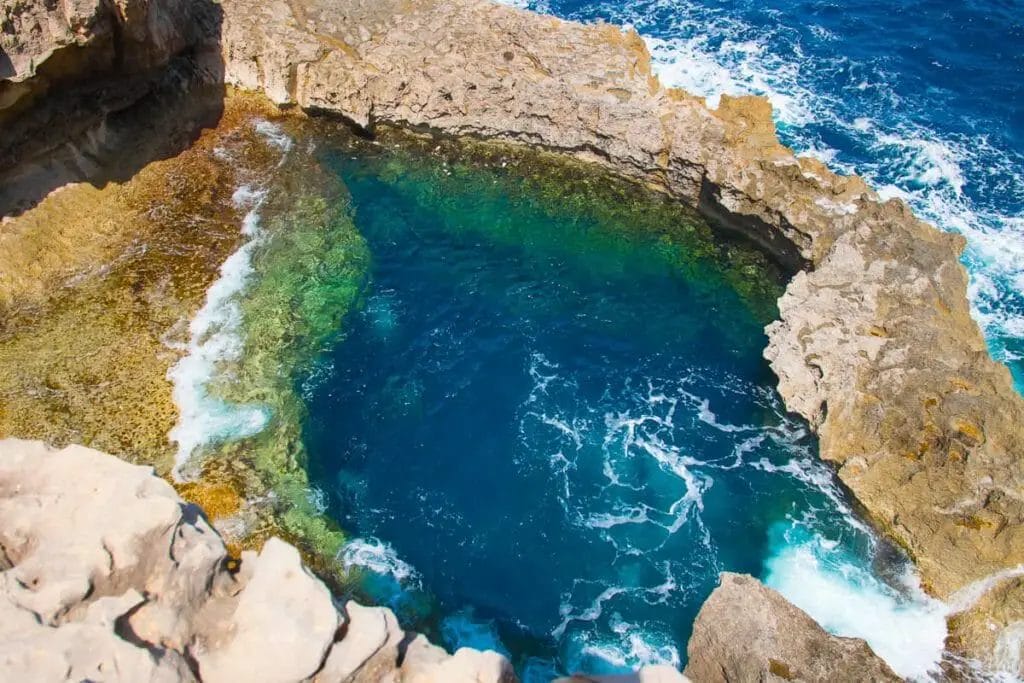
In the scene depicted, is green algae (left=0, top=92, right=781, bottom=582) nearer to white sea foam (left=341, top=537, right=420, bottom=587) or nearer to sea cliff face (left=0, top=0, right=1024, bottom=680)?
white sea foam (left=341, top=537, right=420, bottom=587)

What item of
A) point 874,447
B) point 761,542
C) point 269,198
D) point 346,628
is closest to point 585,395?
point 761,542

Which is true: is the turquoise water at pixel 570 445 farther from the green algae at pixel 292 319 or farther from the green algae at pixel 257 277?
the green algae at pixel 292 319

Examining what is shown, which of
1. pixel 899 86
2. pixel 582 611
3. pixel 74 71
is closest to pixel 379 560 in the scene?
pixel 582 611

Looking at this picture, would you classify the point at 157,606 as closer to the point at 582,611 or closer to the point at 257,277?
the point at 582,611

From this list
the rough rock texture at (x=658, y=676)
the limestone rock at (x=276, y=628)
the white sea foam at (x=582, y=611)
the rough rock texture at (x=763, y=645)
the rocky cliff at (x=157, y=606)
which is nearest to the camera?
the rocky cliff at (x=157, y=606)

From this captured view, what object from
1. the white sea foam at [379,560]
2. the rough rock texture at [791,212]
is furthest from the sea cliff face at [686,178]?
the white sea foam at [379,560]

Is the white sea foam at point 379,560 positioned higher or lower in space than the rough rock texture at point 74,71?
lower

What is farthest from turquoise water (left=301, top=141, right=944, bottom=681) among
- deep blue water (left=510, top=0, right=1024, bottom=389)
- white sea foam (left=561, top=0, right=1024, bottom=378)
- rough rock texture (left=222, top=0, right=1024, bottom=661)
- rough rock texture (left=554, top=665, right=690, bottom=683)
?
deep blue water (left=510, top=0, right=1024, bottom=389)

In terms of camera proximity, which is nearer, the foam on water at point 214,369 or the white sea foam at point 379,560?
the white sea foam at point 379,560
